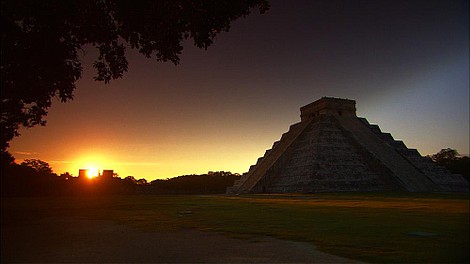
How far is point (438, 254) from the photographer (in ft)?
16.5

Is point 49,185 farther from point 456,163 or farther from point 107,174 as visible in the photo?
point 456,163

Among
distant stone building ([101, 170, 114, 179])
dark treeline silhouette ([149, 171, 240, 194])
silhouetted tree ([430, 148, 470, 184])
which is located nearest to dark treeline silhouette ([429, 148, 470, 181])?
silhouetted tree ([430, 148, 470, 184])

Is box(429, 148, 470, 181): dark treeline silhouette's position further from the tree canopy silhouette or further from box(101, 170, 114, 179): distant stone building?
box(101, 170, 114, 179): distant stone building

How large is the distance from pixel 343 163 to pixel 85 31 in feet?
106

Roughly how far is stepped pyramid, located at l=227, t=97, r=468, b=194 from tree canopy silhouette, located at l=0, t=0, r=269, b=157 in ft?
87.4

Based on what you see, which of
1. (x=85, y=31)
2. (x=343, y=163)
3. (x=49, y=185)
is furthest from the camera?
(x=49, y=185)

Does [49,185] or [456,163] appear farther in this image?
[49,185]

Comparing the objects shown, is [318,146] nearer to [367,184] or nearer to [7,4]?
[367,184]

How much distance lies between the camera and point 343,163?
1401 inches

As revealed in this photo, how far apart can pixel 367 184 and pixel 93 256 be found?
107 feet

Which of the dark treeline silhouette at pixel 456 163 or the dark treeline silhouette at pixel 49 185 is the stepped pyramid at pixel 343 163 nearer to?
the dark treeline silhouette at pixel 456 163

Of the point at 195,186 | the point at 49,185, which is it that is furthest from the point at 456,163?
the point at 195,186

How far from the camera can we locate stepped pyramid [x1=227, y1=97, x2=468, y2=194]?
3350cm

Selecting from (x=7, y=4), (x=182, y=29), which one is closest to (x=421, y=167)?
(x=182, y=29)
